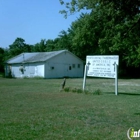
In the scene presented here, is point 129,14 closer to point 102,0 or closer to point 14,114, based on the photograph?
point 102,0

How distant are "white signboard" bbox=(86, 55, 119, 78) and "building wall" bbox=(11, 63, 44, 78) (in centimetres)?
2303

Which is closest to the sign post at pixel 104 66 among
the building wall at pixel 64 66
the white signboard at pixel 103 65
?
the white signboard at pixel 103 65

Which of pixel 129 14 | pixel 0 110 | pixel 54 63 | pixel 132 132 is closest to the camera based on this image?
pixel 132 132

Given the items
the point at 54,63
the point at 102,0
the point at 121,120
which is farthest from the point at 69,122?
the point at 54,63

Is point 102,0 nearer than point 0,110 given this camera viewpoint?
No

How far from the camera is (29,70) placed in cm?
4409

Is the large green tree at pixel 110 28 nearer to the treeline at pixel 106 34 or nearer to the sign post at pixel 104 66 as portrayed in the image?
the treeline at pixel 106 34

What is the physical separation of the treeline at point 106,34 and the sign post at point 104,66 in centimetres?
280

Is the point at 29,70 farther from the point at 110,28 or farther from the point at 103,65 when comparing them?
the point at 103,65

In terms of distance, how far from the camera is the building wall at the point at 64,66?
4209 cm

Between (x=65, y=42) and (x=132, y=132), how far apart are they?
50.0 m

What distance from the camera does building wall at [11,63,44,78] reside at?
41.8 m

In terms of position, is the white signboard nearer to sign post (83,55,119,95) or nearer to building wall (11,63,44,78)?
sign post (83,55,119,95)

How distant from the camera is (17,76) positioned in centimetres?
4597
